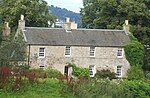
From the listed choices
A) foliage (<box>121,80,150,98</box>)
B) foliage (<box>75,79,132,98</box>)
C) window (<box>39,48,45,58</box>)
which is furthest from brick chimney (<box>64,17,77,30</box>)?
foliage (<box>75,79,132,98</box>)

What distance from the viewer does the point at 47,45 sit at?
5912cm

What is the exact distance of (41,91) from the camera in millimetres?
39281

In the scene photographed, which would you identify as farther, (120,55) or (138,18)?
(138,18)

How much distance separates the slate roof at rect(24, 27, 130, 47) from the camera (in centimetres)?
5957

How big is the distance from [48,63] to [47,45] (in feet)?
7.05

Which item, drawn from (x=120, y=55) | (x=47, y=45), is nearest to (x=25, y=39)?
(x=47, y=45)

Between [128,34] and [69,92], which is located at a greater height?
[128,34]

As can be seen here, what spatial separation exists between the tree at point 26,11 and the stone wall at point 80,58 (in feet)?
44.1

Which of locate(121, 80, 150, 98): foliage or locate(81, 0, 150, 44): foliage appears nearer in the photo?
locate(121, 80, 150, 98): foliage

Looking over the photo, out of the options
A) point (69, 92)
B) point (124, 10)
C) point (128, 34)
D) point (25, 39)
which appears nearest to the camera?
point (69, 92)

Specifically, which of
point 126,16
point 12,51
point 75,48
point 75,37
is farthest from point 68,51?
point 126,16

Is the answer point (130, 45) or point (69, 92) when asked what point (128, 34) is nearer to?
point (130, 45)

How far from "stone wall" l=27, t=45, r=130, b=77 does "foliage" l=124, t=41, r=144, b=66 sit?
0.74m

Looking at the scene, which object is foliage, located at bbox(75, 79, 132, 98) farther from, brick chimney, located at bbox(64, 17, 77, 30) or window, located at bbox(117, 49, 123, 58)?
brick chimney, located at bbox(64, 17, 77, 30)
